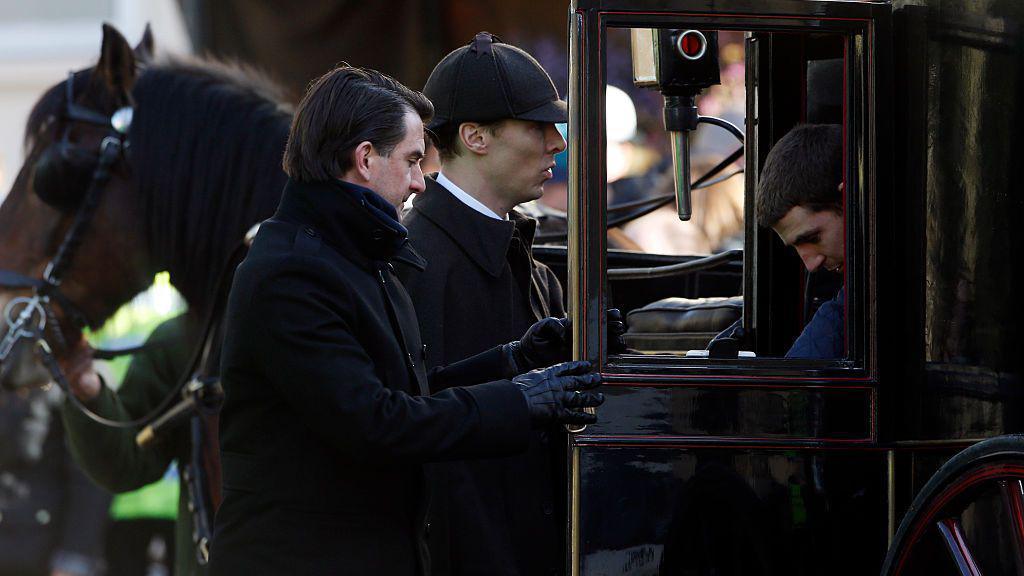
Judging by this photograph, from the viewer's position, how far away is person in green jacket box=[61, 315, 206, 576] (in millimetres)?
5371

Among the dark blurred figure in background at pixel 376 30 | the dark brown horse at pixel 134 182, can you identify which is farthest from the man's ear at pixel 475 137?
the dark blurred figure in background at pixel 376 30

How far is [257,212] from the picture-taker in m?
5.14

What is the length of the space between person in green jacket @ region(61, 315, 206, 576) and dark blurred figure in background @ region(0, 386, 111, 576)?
0.85 m

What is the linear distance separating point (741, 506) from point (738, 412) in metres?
0.18

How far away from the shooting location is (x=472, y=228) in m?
A: 3.22

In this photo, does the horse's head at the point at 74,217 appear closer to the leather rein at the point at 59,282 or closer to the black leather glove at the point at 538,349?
the leather rein at the point at 59,282

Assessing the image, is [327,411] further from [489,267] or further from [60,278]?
[60,278]

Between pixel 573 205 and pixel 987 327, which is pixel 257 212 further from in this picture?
pixel 987 327

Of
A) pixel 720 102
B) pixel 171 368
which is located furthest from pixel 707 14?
pixel 720 102

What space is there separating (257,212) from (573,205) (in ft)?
8.31

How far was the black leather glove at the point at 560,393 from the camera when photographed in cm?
259

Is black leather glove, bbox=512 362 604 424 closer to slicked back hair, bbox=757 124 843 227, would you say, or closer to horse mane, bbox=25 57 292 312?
slicked back hair, bbox=757 124 843 227

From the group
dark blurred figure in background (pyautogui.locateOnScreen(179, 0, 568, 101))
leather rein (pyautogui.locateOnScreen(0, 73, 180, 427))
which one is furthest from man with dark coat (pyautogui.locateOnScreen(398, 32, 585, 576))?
dark blurred figure in background (pyautogui.locateOnScreen(179, 0, 568, 101))

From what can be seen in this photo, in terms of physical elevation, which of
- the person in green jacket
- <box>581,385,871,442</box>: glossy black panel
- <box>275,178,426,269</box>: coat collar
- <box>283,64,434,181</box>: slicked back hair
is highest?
<box>283,64,434,181</box>: slicked back hair
